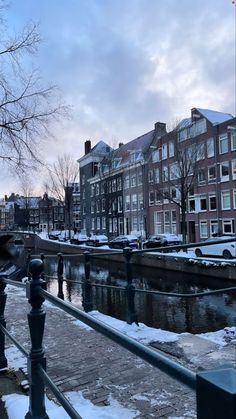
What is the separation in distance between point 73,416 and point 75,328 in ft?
13.4

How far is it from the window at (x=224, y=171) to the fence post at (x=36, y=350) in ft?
108

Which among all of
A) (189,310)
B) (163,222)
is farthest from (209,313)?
(163,222)

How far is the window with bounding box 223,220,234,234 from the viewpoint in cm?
3284

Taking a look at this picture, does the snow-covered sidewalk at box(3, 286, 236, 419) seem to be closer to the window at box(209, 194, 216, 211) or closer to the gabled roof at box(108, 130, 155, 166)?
the window at box(209, 194, 216, 211)

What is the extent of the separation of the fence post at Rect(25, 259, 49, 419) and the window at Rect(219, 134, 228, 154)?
109 ft

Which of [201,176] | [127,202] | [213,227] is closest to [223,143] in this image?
[201,176]

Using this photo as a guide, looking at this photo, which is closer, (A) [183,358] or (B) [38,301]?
(B) [38,301]

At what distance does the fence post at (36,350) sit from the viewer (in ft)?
7.23

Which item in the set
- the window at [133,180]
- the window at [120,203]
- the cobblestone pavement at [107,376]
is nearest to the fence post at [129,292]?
the cobblestone pavement at [107,376]

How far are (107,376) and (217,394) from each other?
3.07m

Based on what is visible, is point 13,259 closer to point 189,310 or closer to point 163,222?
point 189,310

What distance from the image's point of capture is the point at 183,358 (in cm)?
410

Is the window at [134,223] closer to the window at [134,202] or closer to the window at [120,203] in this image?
the window at [134,202]

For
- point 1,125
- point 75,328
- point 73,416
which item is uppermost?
point 1,125
